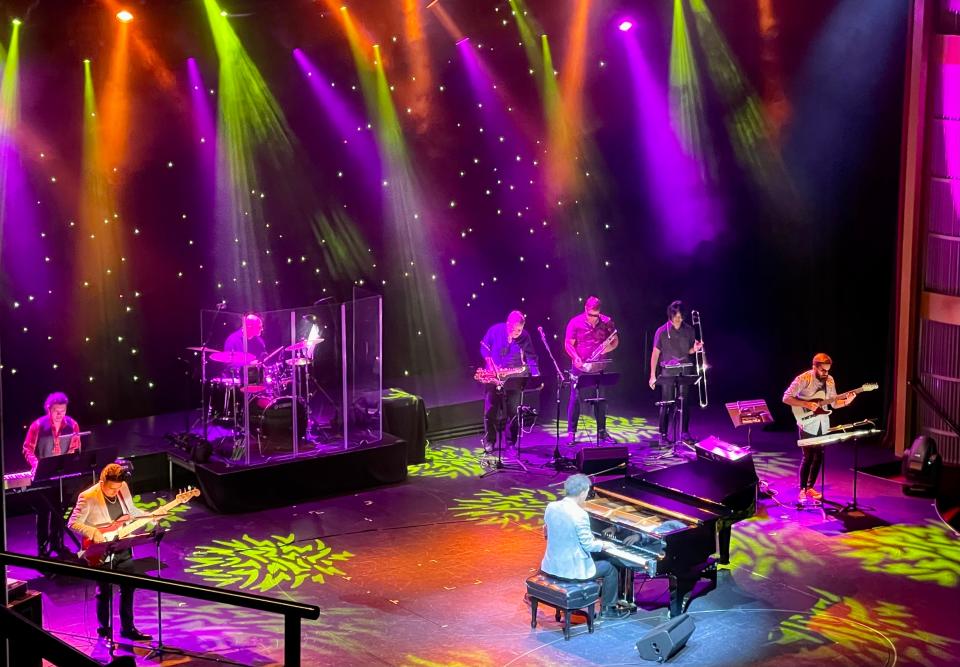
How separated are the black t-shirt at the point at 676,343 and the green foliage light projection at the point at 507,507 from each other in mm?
2520

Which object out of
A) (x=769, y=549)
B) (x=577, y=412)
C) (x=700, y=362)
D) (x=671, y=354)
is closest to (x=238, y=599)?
(x=769, y=549)

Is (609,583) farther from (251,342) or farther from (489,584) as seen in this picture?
(251,342)

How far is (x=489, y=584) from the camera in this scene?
9.09 m

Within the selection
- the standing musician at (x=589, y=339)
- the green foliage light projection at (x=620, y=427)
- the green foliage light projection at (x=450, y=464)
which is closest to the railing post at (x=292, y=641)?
the green foliage light projection at (x=450, y=464)

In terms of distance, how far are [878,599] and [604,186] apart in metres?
8.18

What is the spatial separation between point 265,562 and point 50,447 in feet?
7.22

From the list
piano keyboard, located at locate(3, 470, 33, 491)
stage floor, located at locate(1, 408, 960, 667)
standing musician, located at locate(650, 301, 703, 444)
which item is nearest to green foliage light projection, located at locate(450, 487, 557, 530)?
stage floor, located at locate(1, 408, 960, 667)

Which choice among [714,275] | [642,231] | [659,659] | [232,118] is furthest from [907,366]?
[232,118]

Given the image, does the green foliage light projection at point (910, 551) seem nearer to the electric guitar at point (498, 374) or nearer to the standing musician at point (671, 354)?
the standing musician at point (671, 354)

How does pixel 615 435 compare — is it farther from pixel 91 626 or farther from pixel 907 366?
pixel 91 626

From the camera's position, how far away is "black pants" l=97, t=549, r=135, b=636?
777 cm

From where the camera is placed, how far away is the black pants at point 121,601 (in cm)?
777

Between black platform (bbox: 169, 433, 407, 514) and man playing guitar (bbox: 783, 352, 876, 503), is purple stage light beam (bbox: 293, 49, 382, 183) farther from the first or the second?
man playing guitar (bbox: 783, 352, 876, 503)

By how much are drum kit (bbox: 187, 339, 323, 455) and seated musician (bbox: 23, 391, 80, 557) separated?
5.62 ft
